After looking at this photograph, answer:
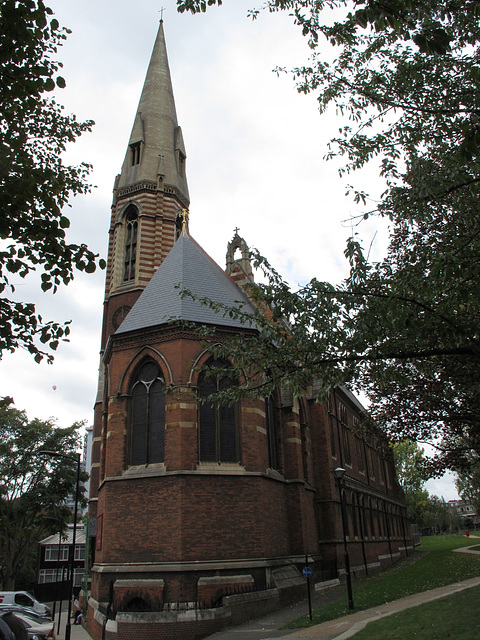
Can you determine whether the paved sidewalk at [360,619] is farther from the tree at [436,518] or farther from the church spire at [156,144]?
the tree at [436,518]

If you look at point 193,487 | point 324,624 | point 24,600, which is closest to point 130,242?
point 193,487

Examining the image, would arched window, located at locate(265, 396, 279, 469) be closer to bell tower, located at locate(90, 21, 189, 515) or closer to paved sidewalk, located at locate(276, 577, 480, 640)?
paved sidewalk, located at locate(276, 577, 480, 640)

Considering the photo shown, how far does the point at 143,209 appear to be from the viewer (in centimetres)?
3181

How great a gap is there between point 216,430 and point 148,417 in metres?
2.51

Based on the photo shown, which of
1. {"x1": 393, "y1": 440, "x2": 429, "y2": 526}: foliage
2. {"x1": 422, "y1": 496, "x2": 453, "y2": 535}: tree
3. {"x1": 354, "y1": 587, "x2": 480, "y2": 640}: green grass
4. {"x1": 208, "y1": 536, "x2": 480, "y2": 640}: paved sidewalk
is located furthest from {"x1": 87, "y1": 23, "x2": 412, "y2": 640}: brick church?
{"x1": 422, "y1": 496, "x2": 453, "y2": 535}: tree

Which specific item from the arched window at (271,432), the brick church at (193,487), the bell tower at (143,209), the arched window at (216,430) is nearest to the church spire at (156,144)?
the bell tower at (143,209)

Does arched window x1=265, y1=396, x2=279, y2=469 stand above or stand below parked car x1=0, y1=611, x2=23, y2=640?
above

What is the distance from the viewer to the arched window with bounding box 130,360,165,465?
58.7 feet

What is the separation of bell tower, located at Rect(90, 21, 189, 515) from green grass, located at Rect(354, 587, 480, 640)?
1776cm

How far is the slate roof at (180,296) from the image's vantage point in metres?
19.6

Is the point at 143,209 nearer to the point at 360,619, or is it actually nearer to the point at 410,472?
the point at 360,619

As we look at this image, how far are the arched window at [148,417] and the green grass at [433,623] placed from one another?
29.1 feet

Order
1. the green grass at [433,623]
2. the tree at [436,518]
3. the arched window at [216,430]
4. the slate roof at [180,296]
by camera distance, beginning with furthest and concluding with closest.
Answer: the tree at [436,518]
the slate roof at [180,296]
the arched window at [216,430]
the green grass at [433,623]

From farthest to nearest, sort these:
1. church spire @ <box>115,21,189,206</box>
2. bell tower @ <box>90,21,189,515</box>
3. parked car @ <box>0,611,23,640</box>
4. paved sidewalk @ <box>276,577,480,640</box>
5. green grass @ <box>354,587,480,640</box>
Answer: church spire @ <box>115,21,189,206</box>, bell tower @ <box>90,21,189,515</box>, paved sidewalk @ <box>276,577,480,640</box>, green grass @ <box>354,587,480,640</box>, parked car @ <box>0,611,23,640</box>
